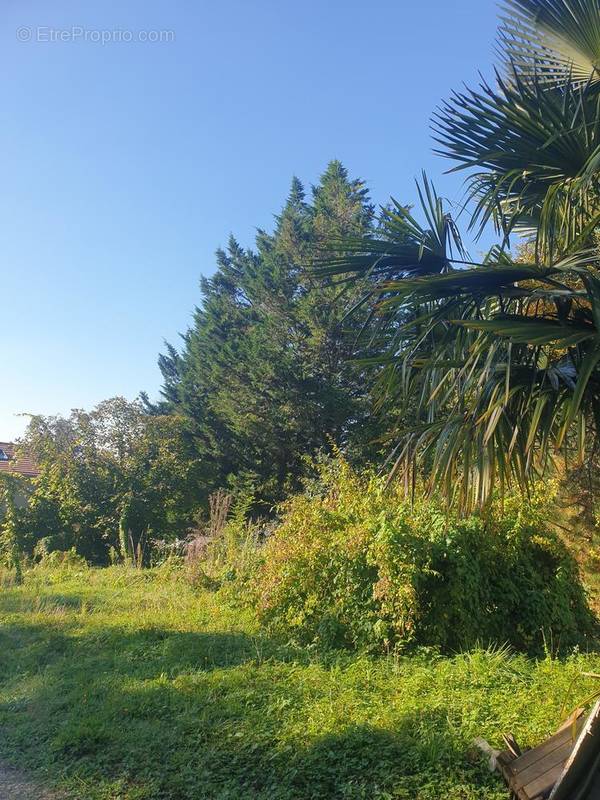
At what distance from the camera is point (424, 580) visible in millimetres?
6465

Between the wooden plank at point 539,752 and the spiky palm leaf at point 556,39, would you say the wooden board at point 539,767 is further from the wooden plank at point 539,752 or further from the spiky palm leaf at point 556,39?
the spiky palm leaf at point 556,39

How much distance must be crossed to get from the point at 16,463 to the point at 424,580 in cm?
1669

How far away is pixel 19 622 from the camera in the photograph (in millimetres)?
8336

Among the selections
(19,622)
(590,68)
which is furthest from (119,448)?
(590,68)

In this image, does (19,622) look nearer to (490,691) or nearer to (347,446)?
(490,691)

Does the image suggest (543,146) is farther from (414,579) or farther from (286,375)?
(286,375)

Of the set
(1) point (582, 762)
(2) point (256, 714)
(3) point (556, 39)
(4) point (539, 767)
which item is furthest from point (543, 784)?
(3) point (556, 39)

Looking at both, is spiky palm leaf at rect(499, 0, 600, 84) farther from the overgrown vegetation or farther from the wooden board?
the wooden board

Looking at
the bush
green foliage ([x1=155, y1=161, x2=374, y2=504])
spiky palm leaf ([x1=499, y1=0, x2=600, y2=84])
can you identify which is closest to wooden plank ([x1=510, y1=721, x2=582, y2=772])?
the bush

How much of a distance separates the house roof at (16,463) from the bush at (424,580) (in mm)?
11673

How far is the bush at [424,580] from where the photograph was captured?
6.38 meters

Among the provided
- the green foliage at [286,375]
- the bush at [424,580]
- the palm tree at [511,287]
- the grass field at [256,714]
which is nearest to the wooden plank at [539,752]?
the grass field at [256,714]

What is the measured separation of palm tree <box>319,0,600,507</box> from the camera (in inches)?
160

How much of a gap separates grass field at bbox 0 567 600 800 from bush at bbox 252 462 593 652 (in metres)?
0.40
